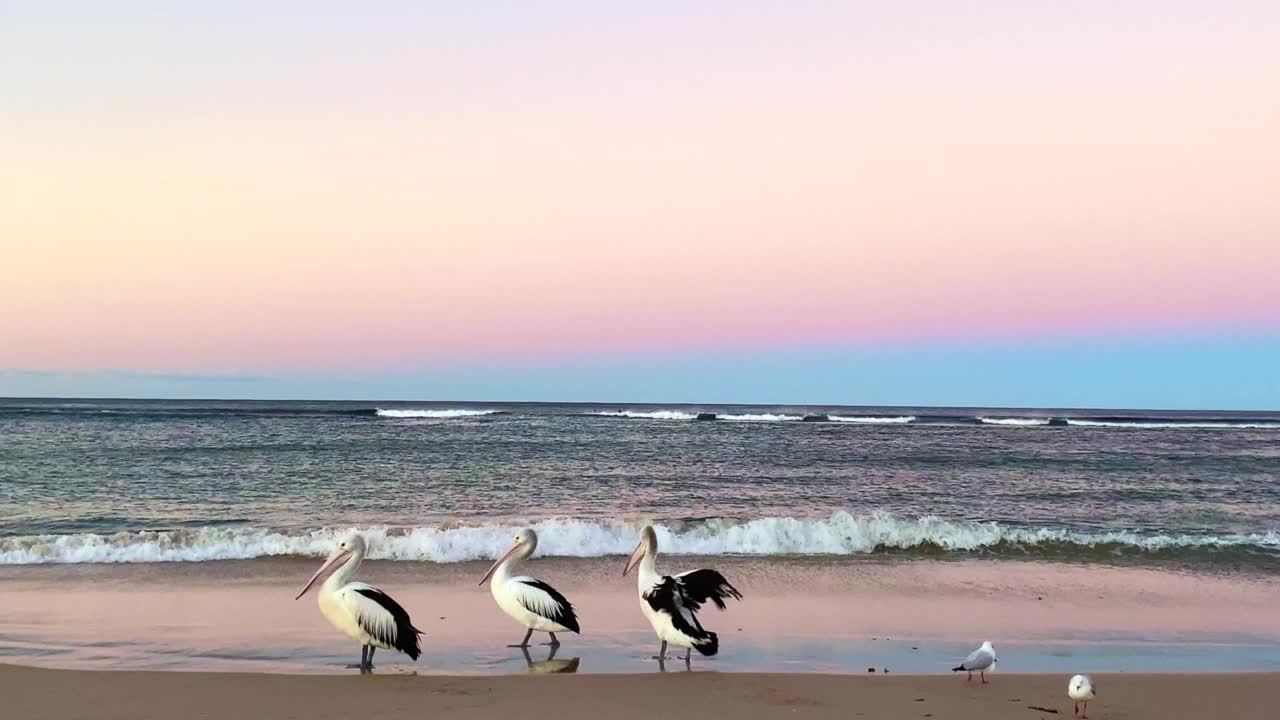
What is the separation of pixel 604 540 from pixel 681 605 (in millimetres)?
6855

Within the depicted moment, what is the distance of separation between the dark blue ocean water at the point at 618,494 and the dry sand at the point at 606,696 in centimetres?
703

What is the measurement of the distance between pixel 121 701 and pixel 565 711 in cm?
286

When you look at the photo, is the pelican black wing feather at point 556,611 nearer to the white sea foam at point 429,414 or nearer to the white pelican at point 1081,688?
the white pelican at point 1081,688

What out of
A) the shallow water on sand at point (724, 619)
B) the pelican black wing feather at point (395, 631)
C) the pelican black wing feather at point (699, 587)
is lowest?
the shallow water on sand at point (724, 619)

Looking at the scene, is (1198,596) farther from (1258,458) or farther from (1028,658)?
(1258,458)

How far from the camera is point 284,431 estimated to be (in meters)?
40.8

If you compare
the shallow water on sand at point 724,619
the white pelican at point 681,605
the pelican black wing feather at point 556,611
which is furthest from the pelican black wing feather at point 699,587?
the pelican black wing feather at point 556,611

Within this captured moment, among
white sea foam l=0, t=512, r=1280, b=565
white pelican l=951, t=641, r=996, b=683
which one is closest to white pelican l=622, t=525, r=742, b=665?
white pelican l=951, t=641, r=996, b=683

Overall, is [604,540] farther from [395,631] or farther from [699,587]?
[395,631]

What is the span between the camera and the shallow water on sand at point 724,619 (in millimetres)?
7621

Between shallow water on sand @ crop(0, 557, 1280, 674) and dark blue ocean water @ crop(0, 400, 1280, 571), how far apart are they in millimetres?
1481

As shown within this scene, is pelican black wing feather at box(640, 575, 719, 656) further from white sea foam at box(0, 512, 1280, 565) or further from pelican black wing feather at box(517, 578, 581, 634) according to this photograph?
white sea foam at box(0, 512, 1280, 565)

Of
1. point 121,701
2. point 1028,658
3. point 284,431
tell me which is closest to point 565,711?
point 121,701

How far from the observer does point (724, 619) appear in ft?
30.5
